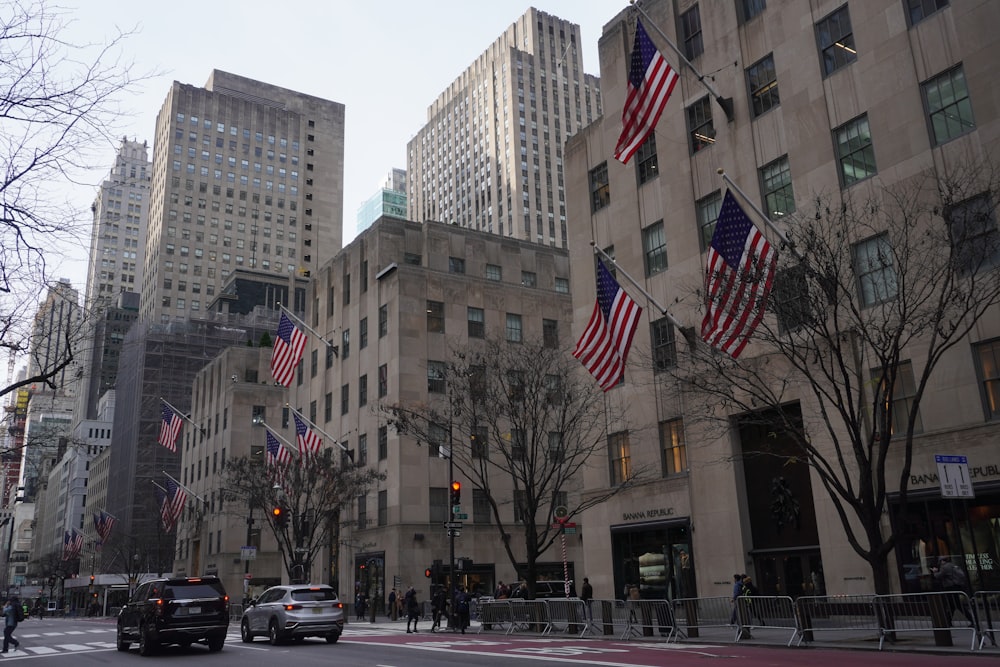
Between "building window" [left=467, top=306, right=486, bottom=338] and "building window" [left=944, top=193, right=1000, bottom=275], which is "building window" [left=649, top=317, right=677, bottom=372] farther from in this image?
"building window" [left=467, top=306, right=486, bottom=338]

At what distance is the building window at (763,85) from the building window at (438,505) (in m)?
28.9

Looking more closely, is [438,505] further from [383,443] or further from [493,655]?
[493,655]

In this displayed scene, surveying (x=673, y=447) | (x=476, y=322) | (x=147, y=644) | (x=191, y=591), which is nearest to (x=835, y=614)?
(x=673, y=447)

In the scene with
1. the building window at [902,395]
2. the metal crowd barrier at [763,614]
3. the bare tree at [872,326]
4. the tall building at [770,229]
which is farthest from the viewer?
the building window at [902,395]

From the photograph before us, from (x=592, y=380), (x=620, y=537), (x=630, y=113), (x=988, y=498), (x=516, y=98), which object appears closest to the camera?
(x=988, y=498)

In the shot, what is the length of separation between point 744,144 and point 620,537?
1619cm

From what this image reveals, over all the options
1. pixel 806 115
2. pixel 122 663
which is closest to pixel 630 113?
pixel 806 115

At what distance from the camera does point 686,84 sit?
32.8 m

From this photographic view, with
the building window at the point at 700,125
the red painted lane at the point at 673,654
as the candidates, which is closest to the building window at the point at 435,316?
the building window at the point at 700,125

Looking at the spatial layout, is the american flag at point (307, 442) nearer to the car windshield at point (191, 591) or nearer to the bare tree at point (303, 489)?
the bare tree at point (303, 489)

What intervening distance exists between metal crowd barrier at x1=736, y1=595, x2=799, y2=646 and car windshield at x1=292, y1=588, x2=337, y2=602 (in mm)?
11939

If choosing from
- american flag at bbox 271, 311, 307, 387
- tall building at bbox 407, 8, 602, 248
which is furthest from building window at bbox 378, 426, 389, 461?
tall building at bbox 407, 8, 602, 248

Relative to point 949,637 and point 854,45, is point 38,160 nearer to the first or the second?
point 949,637

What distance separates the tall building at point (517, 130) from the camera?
13912cm
